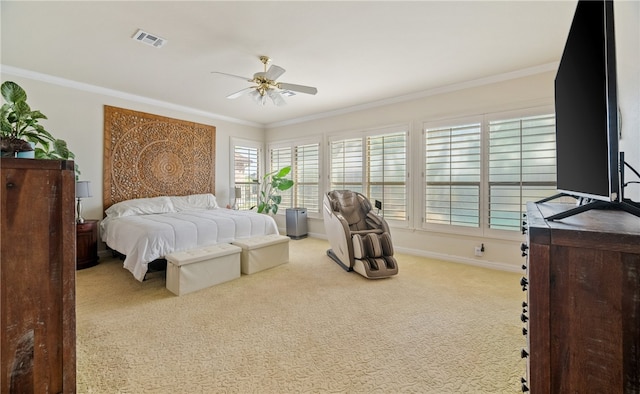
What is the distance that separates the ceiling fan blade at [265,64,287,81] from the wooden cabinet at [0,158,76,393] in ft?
7.04

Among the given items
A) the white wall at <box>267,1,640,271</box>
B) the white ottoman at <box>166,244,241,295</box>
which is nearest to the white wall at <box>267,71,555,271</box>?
the white wall at <box>267,1,640,271</box>

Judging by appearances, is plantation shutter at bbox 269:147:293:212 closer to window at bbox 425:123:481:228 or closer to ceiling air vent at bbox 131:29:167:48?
A: window at bbox 425:123:481:228

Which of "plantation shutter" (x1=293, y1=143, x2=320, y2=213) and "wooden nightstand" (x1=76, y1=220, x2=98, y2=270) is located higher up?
"plantation shutter" (x1=293, y1=143, x2=320, y2=213)

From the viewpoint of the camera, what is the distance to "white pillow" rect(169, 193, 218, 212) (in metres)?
4.87

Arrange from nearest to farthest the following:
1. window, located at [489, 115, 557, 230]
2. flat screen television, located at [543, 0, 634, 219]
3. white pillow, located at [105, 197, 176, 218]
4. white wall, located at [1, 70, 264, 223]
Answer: flat screen television, located at [543, 0, 634, 219] < window, located at [489, 115, 557, 230] < white wall, located at [1, 70, 264, 223] < white pillow, located at [105, 197, 176, 218]

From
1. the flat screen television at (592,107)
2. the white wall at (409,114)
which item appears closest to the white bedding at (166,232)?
the white wall at (409,114)

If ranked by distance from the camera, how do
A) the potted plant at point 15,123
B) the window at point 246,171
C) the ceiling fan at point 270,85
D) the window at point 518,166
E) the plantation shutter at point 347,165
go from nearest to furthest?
the potted plant at point 15,123, the ceiling fan at point 270,85, the window at point 518,166, the plantation shutter at point 347,165, the window at point 246,171

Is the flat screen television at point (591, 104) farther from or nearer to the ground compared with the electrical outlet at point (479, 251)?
farther from the ground

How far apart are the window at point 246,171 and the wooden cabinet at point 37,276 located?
4876mm

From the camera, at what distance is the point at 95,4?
223 centimetres

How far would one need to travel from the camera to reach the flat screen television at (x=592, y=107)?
847 mm

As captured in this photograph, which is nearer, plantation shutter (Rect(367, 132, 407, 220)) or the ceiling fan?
the ceiling fan

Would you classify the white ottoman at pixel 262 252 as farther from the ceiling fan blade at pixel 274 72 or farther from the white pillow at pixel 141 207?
the ceiling fan blade at pixel 274 72

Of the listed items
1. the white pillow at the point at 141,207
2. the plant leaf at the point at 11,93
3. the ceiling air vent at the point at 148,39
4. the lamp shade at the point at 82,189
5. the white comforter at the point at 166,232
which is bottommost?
Result: the white comforter at the point at 166,232
